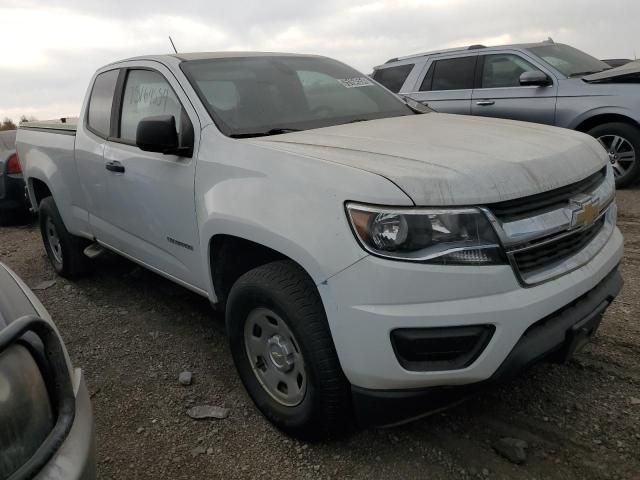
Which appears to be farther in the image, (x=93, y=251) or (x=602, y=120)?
(x=602, y=120)

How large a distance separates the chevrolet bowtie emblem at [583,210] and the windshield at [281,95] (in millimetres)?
1293

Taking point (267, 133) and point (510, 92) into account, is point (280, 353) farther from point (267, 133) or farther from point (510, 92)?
point (510, 92)

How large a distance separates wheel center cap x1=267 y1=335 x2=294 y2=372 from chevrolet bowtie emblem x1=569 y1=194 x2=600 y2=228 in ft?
4.04

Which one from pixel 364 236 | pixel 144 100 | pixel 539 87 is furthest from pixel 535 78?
pixel 364 236

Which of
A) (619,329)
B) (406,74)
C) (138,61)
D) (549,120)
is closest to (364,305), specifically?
(619,329)

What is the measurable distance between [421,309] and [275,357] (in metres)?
0.83

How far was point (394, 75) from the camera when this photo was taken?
7.88m

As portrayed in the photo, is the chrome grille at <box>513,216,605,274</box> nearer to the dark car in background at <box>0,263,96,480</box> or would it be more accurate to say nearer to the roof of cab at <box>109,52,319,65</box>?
the dark car in background at <box>0,263,96,480</box>

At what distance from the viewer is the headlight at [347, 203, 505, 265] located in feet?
6.10

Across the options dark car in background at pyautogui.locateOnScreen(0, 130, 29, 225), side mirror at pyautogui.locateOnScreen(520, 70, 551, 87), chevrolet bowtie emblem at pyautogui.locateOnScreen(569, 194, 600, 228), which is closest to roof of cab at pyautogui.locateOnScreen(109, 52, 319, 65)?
chevrolet bowtie emblem at pyautogui.locateOnScreen(569, 194, 600, 228)

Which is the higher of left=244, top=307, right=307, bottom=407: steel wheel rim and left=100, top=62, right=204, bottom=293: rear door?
left=100, top=62, right=204, bottom=293: rear door

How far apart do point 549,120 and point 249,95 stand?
4753 millimetres

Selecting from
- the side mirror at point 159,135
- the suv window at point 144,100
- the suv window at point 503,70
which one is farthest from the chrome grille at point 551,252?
the suv window at point 503,70

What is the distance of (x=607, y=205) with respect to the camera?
8.15 ft
